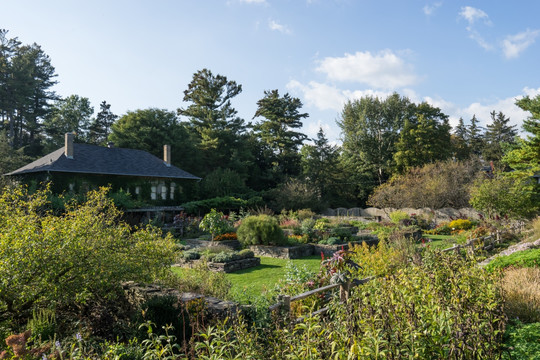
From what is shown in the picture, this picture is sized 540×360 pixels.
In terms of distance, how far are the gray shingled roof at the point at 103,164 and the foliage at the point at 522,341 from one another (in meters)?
21.9

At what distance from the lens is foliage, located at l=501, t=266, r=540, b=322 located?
499cm

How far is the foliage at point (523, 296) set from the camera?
4.99 m

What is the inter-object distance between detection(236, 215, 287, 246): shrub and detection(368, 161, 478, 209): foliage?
1503cm

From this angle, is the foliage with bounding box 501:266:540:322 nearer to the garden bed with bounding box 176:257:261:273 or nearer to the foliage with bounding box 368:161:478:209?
the garden bed with bounding box 176:257:261:273

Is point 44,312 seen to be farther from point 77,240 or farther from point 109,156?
point 109,156

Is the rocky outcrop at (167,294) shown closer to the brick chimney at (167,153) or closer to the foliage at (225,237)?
the foliage at (225,237)

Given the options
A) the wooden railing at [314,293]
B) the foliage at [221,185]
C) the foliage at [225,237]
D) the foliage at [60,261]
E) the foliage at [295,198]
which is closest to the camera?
the foliage at [60,261]

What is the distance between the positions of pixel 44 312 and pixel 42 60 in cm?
4143

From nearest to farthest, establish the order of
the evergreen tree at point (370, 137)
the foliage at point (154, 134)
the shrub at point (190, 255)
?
1. the shrub at point (190, 255)
2. the foliage at point (154, 134)
3. the evergreen tree at point (370, 137)

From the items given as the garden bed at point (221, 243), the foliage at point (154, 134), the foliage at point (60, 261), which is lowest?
the garden bed at point (221, 243)

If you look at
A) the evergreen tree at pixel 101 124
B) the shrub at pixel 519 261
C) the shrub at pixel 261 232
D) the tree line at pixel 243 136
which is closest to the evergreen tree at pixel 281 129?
the tree line at pixel 243 136

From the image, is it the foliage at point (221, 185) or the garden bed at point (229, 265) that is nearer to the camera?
the garden bed at point (229, 265)

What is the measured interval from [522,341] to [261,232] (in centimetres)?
995

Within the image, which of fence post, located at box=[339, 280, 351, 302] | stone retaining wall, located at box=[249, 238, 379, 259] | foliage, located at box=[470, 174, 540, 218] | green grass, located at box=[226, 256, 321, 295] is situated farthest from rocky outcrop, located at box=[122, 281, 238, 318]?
foliage, located at box=[470, 174, 540, 218]
